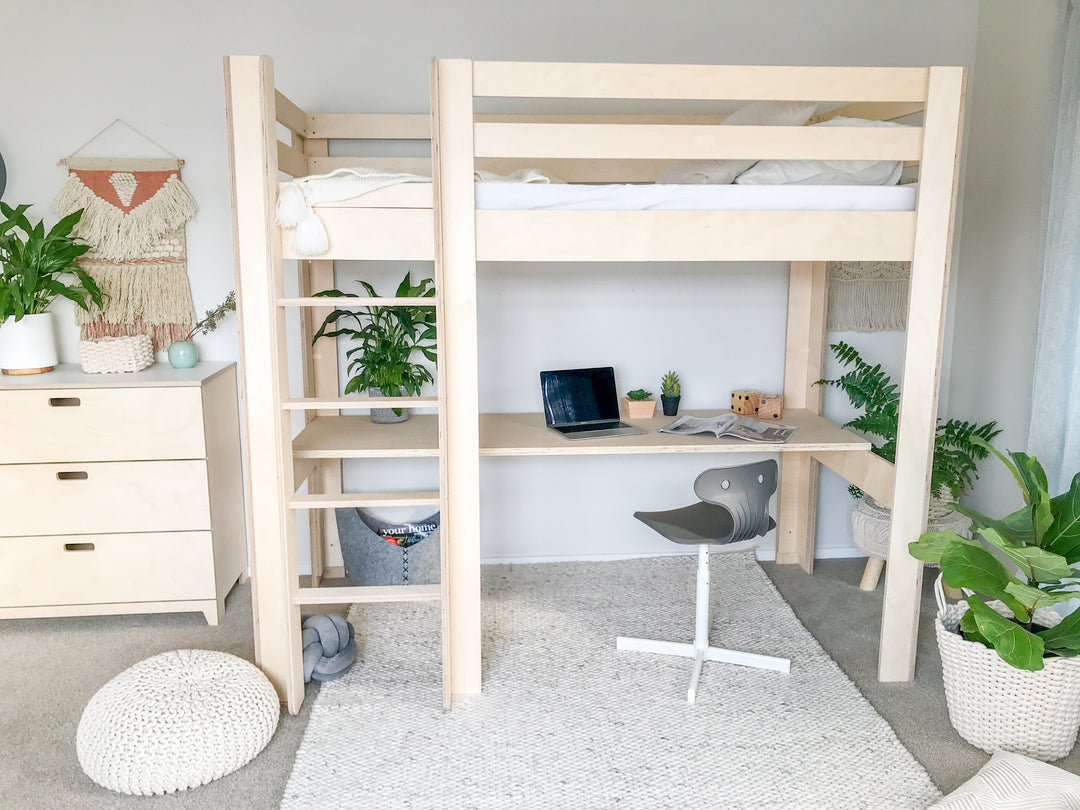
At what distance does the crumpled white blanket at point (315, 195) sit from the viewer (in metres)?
2.16

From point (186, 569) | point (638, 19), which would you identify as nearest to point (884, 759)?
point (186, 569)

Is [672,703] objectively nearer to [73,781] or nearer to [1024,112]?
[73,781]

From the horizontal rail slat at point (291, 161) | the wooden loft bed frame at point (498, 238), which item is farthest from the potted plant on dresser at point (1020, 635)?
the horizontal rail slat at point (291, 161)

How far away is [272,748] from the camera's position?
2180 millimetres

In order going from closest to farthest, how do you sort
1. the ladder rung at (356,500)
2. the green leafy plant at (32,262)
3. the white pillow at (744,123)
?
1. the ladder rung at (356,500)
2. the white pillow at (744,123)
3. the green leafy plant at (32,262)

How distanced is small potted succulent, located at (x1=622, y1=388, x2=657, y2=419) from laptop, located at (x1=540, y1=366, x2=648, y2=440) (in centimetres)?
5

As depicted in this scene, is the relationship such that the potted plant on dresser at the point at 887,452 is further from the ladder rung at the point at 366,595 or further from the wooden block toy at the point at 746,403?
the ladder rung at the point at 366,595

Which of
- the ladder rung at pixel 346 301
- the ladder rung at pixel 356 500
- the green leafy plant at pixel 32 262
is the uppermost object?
the green leafy plant at pixel 32 262

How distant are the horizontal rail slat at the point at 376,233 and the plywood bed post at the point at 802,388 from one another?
1659 mm

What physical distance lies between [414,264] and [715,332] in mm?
1195

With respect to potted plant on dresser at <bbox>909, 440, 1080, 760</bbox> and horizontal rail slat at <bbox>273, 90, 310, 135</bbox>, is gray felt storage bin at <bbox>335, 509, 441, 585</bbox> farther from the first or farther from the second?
potted plant on dresser at <bbox>909, 440, 1080, 760</bbox>

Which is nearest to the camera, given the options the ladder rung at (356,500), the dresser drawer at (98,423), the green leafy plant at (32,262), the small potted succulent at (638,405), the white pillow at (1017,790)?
the white pillow at (1017,790)

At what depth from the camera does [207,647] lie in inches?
A: 107

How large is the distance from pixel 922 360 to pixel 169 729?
2.13 meters
